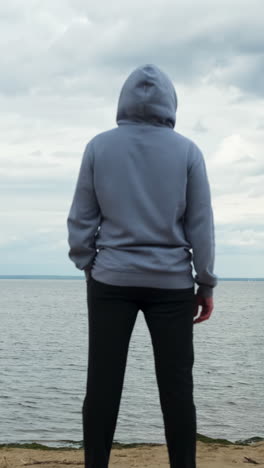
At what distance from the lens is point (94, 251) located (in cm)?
359

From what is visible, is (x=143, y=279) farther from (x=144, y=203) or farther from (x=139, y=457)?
(x=139, y=457)

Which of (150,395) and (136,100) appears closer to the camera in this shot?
(136,100)

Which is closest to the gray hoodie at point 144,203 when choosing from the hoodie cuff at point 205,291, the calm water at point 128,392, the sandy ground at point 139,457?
the hoodie cuff at point 205,291

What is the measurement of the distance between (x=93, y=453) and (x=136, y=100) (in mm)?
1892

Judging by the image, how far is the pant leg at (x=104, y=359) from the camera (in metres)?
3.49

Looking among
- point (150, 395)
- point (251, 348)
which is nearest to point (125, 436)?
point (150, 395)

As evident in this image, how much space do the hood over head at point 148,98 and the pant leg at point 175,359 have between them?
0.94 m

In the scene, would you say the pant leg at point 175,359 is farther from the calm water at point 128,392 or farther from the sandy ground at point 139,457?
the calm water at point 128,392

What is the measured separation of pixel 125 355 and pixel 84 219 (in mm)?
751

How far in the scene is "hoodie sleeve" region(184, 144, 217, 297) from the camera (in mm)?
3490

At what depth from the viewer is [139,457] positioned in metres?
6.46

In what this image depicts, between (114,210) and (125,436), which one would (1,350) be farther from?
(114,210)

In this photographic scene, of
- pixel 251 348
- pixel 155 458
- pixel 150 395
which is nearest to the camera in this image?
pixel 155 458

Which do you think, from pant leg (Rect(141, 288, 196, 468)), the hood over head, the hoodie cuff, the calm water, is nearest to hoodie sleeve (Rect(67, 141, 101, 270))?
the hood over head
